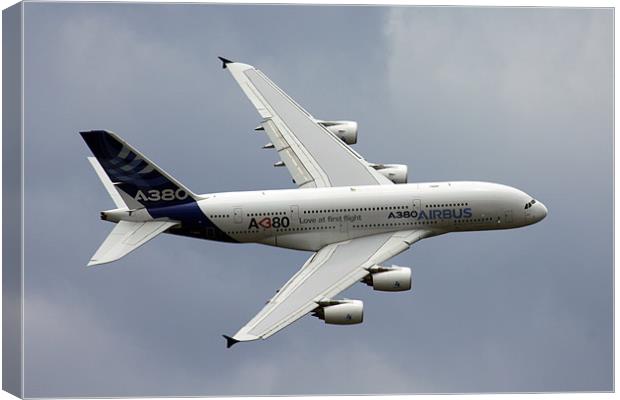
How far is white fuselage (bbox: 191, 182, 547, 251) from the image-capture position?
50969 millimetres

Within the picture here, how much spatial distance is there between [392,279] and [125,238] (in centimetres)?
899

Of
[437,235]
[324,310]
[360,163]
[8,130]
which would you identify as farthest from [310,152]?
[8,130]

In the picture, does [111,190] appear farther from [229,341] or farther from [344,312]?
[229,341]

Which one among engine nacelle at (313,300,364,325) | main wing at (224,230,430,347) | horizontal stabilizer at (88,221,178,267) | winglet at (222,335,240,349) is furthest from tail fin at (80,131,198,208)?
winglet at (222,335,240,349)

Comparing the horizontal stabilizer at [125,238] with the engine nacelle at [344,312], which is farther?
the engine nacelle at [344,312]

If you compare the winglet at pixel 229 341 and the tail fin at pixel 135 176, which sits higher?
the tail fin at pixel 135 176

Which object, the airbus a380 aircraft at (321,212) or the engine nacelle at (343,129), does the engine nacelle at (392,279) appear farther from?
the engine nacelle at (343,129)

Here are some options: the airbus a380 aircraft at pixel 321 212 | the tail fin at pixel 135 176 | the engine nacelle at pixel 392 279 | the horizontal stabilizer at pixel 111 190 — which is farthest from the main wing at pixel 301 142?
the horizontal stabilizer at pixel 111 190

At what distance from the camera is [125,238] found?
48.1 m

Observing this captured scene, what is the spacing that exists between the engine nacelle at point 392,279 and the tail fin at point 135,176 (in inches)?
285

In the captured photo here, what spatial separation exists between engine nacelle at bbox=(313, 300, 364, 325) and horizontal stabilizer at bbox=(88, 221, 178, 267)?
22.0 feet

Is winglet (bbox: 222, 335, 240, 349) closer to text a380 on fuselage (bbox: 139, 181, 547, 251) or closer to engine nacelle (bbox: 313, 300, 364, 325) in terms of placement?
engine nacelle (bbox: 313, 300, 364, 325)

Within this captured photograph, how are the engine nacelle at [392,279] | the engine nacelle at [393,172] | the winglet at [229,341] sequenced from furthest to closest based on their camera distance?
1. the engine nacelle at [393,172]
2. the engine nacelle at [392,279]
3. the winglet at [229,341]

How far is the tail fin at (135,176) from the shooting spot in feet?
159
